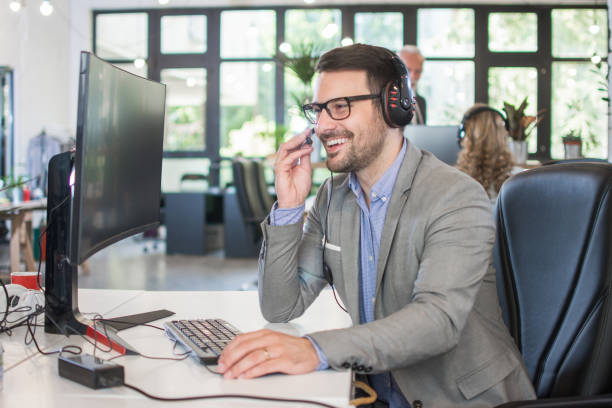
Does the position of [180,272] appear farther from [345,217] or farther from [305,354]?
[305,354]

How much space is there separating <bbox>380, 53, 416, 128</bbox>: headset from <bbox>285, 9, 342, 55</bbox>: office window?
7349 mm

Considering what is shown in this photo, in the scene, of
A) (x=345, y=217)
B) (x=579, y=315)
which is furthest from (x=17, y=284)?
(x=579, y=315)

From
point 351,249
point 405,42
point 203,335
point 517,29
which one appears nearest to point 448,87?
point 405,42

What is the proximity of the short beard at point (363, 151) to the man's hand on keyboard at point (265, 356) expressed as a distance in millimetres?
475

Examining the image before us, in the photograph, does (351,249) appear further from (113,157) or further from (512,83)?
(512,83)

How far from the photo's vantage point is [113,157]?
3.82 feet

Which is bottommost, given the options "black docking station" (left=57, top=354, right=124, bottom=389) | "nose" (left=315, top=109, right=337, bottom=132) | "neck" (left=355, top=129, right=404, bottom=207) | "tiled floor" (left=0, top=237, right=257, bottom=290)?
"tiled floor" (left=0, top=237, right=257, bottom=290)

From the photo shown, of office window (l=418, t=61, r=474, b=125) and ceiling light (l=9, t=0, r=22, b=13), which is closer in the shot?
ceiling light (l=9, t=0, r=22, b=13)

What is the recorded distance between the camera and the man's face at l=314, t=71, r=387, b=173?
1.31 m

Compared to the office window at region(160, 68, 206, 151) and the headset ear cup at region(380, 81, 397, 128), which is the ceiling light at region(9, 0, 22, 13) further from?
the headset ear cup at region(380, 81, 397, 128)

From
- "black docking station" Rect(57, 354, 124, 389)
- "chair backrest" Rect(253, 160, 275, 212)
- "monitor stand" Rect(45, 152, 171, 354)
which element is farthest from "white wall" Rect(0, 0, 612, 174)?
"black docking station" Rect(57, 354, 124, 389)

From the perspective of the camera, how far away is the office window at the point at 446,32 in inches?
331

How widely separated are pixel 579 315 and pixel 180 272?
4789mm

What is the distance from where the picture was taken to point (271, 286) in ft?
4.23
